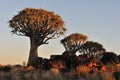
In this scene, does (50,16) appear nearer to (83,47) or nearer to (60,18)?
(60,18)

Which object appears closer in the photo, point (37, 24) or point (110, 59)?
point (110, 59)

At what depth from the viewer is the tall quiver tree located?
133 feet

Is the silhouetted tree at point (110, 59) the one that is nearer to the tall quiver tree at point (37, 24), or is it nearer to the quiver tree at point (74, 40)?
the tall quiver tree at point (37, 24)

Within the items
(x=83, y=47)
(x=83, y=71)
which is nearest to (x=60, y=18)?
(x=83, y=47)

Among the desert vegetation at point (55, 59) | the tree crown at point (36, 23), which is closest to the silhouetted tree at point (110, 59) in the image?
the desert vegetation at point (55, 59)

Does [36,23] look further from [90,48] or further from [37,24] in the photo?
[90,48]

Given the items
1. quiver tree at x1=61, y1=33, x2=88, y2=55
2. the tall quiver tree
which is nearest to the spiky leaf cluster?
quiver tree at x1=61, y1=33, x2=88, y2=55

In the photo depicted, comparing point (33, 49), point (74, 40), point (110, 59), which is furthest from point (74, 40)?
point (110, 59)

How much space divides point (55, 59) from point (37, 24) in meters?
11.1

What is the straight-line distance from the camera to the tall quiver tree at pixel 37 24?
40.6 m

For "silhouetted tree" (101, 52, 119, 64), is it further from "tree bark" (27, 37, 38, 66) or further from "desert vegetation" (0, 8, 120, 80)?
"tree bark" (27, 37, 38, 66)

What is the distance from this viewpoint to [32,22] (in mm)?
40188

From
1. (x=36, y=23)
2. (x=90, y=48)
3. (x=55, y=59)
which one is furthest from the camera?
(x=90, y=48)

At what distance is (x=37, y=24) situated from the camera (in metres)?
40.9
